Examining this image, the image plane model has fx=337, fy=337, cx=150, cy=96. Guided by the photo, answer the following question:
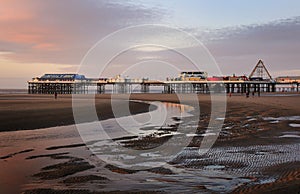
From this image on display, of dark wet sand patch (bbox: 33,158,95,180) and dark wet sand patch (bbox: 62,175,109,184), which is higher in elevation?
dark wet sand patch (bbox: 33,158,95,180)

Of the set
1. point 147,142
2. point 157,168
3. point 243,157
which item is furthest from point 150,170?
point 147,142

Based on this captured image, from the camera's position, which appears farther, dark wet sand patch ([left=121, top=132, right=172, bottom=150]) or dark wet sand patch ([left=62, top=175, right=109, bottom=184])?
dark wet sand patch ([left=121, top=132, right=172, bottom=150])

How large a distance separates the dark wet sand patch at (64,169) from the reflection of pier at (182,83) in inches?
3350

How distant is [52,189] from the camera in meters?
5.68

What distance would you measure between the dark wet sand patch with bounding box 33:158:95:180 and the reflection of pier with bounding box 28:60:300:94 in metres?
85.1

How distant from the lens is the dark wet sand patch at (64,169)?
21.9ft

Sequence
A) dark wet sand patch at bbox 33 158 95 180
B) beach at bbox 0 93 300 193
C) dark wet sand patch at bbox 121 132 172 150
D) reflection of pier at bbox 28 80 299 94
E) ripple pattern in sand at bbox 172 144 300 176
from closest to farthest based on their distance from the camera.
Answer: beach at bbox 0 93 300 193 → dark wet sand patch at bbox 33 158 95 180 → ripple pattern in sand at bbox 172 144 300 176 → dark wet sand patch at bbox 121 132 172 150 → reflection of pier at bbox 28 80 299 94

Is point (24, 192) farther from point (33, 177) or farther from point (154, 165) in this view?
point (154, 165)

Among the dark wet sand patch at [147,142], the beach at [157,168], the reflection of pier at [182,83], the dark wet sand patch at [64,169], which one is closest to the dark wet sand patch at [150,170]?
the beach at [157,168]

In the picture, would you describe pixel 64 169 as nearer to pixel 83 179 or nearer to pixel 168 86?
pixel 83 179

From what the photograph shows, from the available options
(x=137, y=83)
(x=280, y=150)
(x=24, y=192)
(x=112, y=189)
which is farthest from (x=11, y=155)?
(x=137, y=83)

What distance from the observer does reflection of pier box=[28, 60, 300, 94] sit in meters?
95.8

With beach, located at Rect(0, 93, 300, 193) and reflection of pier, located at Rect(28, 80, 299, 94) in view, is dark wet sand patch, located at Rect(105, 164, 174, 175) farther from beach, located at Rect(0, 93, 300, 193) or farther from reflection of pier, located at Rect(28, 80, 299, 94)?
reflection of pier, located at Rect(28, 80, 299, 94)

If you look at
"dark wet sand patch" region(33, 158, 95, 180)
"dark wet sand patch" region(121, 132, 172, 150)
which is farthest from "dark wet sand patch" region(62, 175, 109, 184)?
"dark wet sand patch" region(121, 132, 172, 150)
